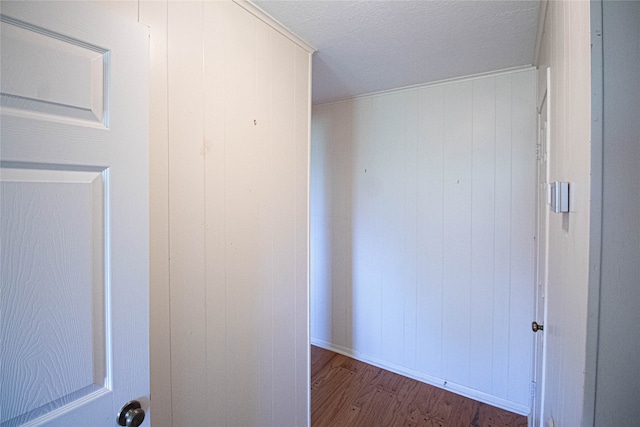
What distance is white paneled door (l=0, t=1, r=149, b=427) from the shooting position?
2.18 ft

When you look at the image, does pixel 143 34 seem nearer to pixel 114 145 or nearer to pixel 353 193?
pixel 114 145

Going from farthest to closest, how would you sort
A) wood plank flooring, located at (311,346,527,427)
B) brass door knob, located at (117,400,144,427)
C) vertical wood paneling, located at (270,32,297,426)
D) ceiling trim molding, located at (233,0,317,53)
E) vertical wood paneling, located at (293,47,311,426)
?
wood plank flooring, located at (311,346,527,427) → vertical wood paneling, located at (293,47,311,426) → vertical wood paneling, located at (270,32,297,426) → ceiling trim molding, located at (233,0,317,53) → brass door knob, located at (117,400,144,427)

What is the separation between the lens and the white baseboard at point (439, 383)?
2119 millimetres

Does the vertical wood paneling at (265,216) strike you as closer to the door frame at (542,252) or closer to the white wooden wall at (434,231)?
the door frame at (542,252)

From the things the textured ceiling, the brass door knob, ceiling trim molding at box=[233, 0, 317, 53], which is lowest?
the brass door knob

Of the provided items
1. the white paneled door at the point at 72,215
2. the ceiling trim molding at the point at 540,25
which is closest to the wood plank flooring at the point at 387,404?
the white paneled door at the point at 72,215

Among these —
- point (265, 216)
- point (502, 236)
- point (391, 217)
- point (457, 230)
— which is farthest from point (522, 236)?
point (265, 216)

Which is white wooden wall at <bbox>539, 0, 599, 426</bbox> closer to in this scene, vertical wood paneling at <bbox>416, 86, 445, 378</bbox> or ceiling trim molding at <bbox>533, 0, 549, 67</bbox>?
ceiling trim molding at <bbox>533, 0, 549, 67</bbox>

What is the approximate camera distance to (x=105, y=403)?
82 cm

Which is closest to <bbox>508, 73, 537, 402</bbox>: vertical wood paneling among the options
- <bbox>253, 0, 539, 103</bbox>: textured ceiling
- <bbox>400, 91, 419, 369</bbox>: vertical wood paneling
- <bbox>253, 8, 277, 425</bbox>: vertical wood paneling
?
<bbox>253, 0, 539, 103</bbox>: textured ceiling

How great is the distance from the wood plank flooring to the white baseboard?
37 mm

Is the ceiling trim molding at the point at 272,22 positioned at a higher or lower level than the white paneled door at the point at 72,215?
higher

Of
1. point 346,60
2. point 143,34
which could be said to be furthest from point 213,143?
point 346,60

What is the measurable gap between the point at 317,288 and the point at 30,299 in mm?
2515
